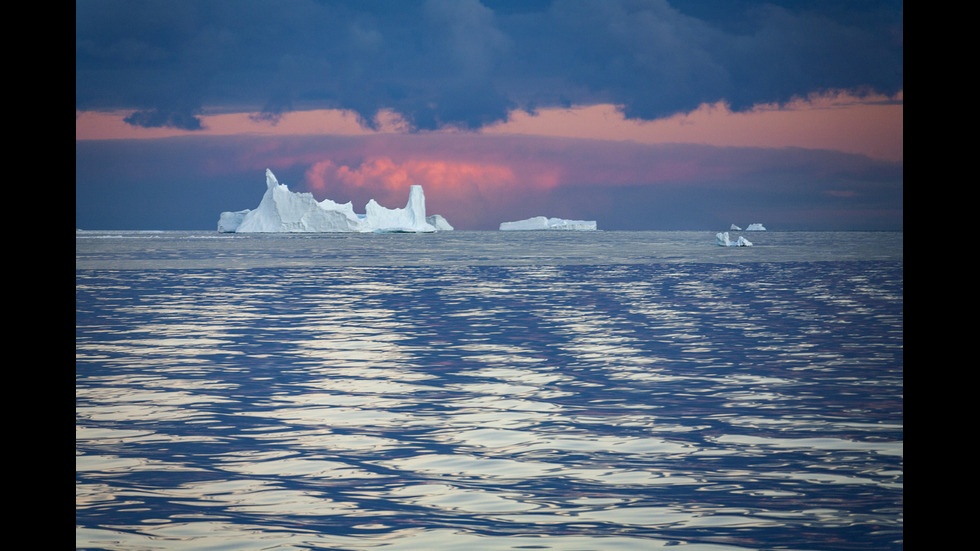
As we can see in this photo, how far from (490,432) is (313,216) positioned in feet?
324

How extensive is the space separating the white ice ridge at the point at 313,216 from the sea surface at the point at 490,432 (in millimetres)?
85930

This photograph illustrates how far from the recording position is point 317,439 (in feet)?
19.7

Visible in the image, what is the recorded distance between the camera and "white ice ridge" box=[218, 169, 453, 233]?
98438 millimetres

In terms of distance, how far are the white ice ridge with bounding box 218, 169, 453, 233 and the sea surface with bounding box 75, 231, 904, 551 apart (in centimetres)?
8593

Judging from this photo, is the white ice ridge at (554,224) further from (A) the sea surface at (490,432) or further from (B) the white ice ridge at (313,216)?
(A) the sea surface at (490,432)

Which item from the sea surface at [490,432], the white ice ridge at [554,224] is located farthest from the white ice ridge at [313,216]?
the sea surface at [490,432]

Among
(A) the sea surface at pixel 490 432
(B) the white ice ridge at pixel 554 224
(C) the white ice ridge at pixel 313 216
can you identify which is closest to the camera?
(A) the sea surface at pixel 490 432

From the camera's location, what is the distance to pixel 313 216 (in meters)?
102

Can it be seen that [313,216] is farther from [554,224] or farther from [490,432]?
[490,432]

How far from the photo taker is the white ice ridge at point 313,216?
98438 millimetres

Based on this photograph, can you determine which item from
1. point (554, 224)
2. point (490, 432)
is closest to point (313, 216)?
point (554, 224)

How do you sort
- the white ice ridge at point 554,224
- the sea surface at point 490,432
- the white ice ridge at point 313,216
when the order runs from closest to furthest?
the sea surface at point 490,432 → the white ice ridge at point 313,216 → the white ice ridge at point 554,224
